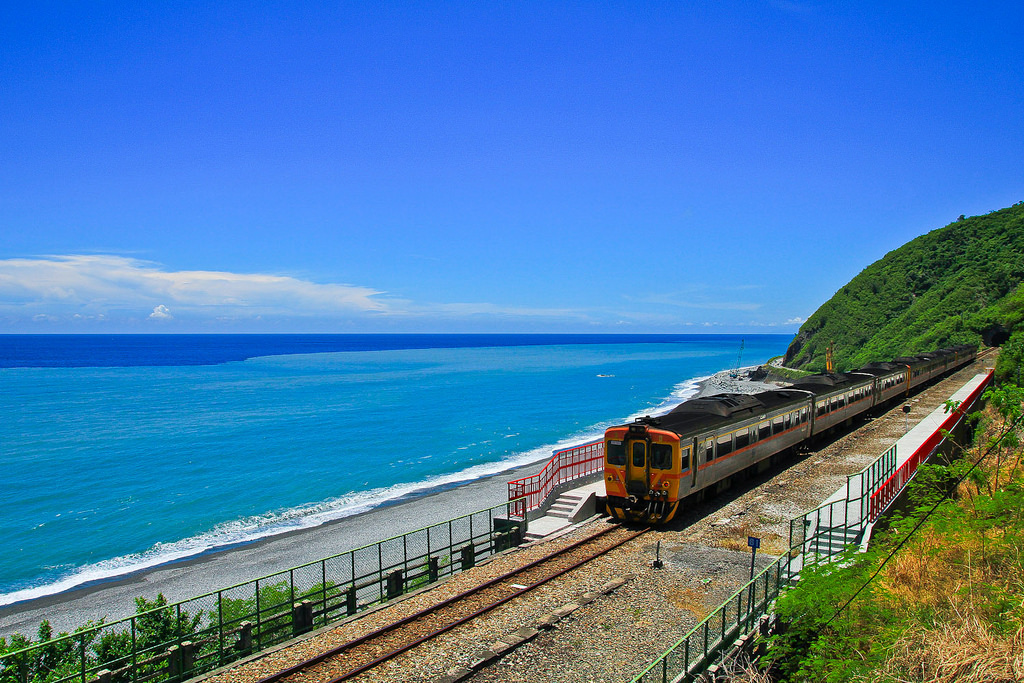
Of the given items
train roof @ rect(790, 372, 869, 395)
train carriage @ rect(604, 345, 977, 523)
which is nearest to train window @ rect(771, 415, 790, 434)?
train carriage @ rect(604, 345, 977, 523)

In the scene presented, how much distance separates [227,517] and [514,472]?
17642 millimetres

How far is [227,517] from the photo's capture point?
3409cm

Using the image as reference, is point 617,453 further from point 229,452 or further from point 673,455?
point 229,452

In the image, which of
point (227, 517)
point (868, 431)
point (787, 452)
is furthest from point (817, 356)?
point (227, 517)

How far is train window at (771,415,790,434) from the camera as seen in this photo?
76.8 ft

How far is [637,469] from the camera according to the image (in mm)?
18375

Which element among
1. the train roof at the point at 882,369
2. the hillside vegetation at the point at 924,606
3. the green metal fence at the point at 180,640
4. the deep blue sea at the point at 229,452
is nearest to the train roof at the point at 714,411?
the hillside vegetation at the point at 924,606

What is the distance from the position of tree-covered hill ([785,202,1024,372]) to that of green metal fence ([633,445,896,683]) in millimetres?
54730

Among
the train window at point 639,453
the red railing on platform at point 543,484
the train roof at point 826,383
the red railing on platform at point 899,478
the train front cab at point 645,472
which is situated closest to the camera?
the red railing on platform at point 899,478

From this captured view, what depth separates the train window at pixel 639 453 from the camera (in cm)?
1836

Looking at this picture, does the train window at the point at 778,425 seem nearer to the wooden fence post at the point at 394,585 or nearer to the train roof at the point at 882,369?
the wooden fence post at the point at 394,585

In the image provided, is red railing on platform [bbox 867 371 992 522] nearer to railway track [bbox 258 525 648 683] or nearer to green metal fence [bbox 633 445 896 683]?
green metal fence [bbox 633 445 896 683]

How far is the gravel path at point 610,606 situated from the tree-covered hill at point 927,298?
5487cm

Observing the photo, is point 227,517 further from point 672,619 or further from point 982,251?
point 982,251
